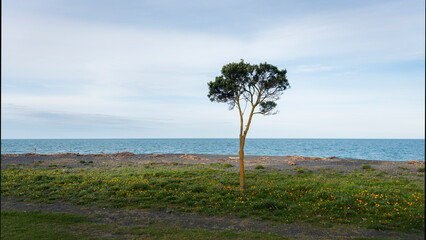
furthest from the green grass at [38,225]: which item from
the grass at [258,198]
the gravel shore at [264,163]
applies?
the gravel shore at [264,163]

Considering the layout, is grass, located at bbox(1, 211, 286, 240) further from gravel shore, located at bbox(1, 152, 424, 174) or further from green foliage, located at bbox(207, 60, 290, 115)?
gravel shore, located at bbox(1, 152, 424, 174)

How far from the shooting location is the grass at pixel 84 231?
11109 millimetres

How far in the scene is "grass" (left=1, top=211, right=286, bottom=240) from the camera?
437 inches

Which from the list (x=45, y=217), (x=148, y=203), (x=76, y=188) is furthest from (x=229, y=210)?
(x=76, y=188)

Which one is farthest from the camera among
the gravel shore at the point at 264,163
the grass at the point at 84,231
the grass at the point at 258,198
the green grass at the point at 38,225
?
the gravel shore at the point at 264,163

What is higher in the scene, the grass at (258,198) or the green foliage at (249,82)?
the green foliage at (249,82)

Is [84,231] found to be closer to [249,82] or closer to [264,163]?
[249,82]

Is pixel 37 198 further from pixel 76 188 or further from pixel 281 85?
pixel 281 85

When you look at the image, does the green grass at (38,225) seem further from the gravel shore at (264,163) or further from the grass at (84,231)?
the gravel shore at (264,163)

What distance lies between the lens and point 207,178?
2620cm

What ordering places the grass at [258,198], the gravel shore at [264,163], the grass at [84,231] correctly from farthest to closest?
1. the gravel shore at [264,163]
2. the grass at [258,198]
3. the grass at [84,231]

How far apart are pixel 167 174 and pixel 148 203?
414 inches

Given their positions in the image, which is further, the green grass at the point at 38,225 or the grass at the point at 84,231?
the grass at the point at 84,231

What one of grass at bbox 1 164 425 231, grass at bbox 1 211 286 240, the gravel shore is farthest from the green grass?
the gravel shore
